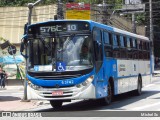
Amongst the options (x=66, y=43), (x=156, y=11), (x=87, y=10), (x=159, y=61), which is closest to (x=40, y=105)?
(x=66, y=43)

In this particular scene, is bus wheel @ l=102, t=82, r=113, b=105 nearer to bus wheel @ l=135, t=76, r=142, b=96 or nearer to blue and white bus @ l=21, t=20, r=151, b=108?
blue and white bus @ l=21, t=20, r=151, b=108

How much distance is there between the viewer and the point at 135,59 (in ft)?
75.8

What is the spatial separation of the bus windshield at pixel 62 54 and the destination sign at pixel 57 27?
0.92ft

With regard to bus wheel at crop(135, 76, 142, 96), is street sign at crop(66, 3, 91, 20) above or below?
Result: above

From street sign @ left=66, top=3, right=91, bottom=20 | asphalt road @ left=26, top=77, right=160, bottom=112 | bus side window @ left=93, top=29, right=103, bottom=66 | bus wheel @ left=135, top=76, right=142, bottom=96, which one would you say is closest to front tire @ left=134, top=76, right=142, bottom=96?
bus wheel @ left=135, top=76, right=142, bottom=96

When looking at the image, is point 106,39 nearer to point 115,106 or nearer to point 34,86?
point 115,106

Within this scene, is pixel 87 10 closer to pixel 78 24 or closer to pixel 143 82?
pixel 143 82

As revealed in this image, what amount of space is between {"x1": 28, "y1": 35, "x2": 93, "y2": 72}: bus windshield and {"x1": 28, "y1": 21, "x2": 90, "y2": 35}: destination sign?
0.28 meters

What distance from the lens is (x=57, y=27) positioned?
16531 mm

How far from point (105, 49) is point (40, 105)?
4588 millimetres

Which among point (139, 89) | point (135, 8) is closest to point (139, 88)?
point (139, 89)

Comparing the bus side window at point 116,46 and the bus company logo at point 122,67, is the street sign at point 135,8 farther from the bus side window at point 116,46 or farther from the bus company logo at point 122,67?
the bus side window at point 116,46

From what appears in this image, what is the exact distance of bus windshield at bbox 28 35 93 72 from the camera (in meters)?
15.9

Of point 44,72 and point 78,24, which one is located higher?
point 78,24
